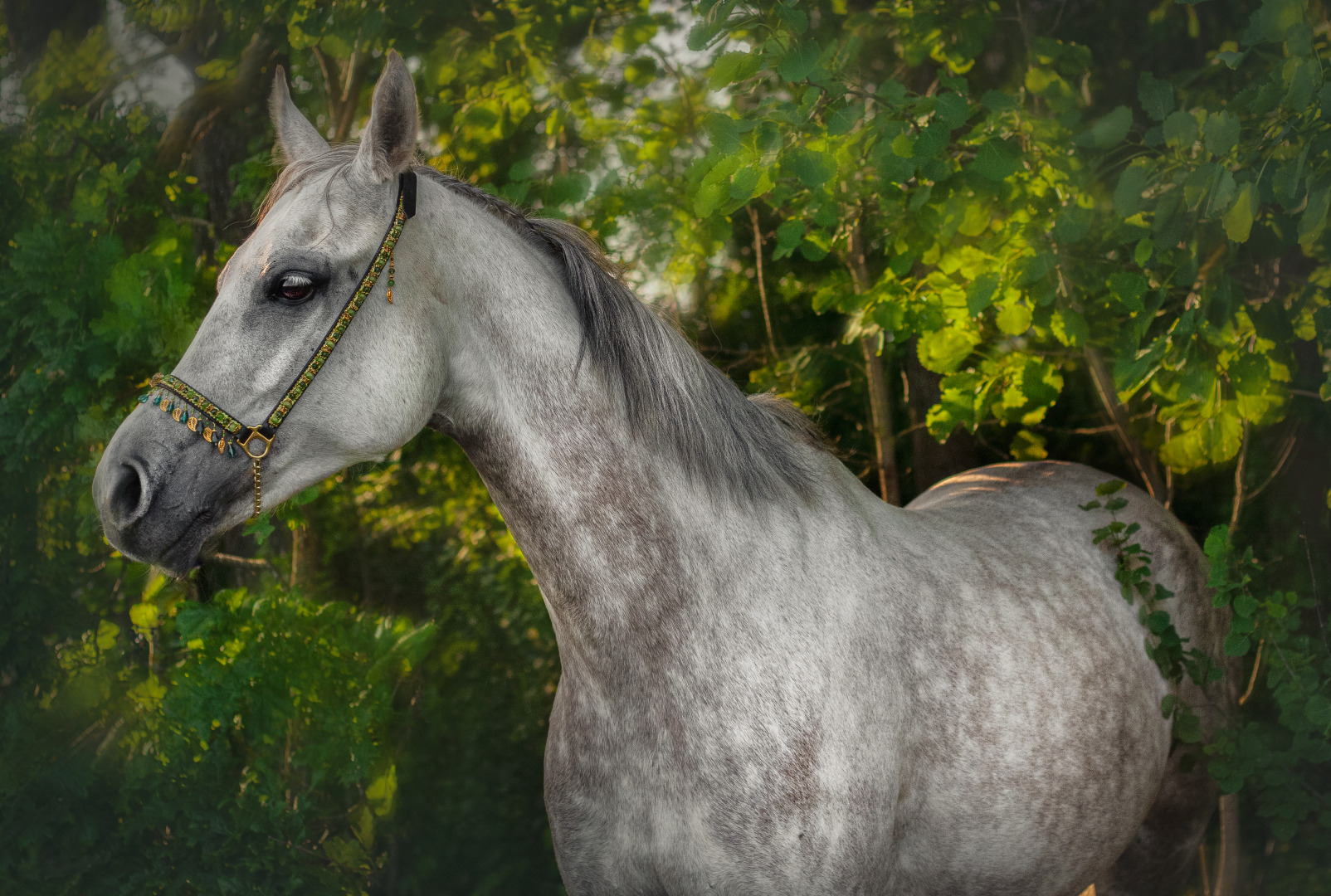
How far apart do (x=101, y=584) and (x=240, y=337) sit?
271 centimetres

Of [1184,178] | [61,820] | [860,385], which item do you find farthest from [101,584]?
[1184,178]

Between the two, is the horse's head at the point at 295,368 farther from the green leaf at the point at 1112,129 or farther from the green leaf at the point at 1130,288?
the green leaf at the point at 1130,288

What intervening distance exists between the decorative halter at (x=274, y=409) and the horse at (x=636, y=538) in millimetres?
10

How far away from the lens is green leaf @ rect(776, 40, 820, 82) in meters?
2.19

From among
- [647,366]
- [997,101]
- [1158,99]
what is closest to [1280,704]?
[1158,99]

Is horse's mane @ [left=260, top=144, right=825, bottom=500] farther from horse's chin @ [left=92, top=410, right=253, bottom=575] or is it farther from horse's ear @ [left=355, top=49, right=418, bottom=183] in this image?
horse's chin @ [left=92, top=410, right=253, bottom=575]

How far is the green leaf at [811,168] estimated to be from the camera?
2.28m

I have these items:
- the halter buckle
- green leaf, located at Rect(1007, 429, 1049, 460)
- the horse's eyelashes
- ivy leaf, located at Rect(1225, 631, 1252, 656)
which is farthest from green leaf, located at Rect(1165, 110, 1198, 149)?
the halter buckle

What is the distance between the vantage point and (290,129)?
2186mm

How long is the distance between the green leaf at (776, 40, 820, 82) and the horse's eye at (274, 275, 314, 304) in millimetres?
1241

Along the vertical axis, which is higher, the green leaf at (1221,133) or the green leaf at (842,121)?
the green leaf at (842,121)

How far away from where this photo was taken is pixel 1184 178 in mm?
2211

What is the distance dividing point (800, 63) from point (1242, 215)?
3.50 ft

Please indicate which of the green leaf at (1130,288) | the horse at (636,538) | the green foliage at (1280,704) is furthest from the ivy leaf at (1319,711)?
the green leaf at (1130,288)
